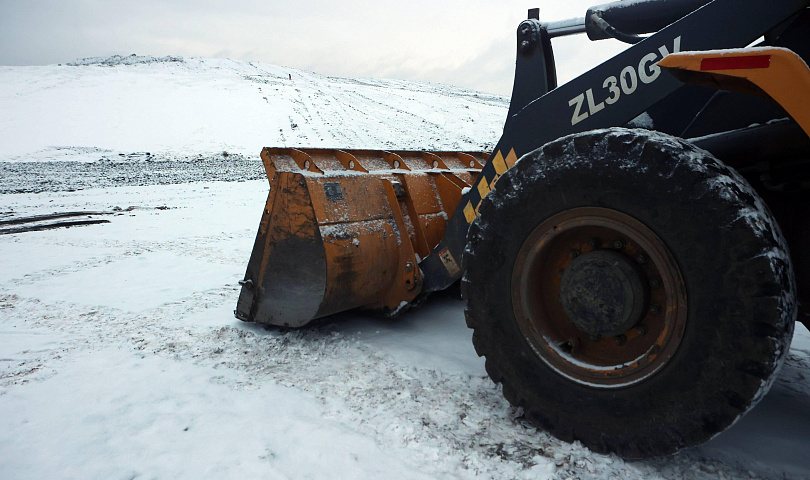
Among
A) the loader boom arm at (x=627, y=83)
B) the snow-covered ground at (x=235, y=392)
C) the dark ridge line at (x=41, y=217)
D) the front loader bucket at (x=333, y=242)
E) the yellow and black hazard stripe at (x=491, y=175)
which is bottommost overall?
the dark ridge line at (x=41, y=217)

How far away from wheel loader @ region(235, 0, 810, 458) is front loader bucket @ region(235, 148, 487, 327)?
742 millimetres

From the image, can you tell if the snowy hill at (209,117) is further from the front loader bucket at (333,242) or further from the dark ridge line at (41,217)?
the front loader bucket at (333,242)

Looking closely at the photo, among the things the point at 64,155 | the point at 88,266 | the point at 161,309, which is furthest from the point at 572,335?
the point at 64,155

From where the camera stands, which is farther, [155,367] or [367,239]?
Result: [367,239]

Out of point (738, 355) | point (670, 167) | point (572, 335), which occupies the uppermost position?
point (670, 167)

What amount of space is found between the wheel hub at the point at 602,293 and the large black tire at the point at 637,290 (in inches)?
0.5

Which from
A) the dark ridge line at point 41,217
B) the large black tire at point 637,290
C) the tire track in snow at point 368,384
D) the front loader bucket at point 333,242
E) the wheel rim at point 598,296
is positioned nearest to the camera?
the large black tire at point 637,290

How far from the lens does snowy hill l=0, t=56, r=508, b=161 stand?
2222 cm

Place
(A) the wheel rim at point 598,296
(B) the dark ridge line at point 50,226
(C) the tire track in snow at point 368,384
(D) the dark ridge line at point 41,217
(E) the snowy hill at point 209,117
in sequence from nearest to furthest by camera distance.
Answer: (A) the wheel rim at point 598,296
(C) the tire track in snow at point 368,384
(B) the dark ridge line at point 50,226
(D) the dark ridge line at point 41,217
(E) the snowy hill at point 209,117

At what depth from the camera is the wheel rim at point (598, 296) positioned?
1855mm

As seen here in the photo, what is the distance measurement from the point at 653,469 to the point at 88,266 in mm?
5707

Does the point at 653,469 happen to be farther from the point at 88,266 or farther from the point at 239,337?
the point at 88,266

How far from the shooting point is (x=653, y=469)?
1903 mm

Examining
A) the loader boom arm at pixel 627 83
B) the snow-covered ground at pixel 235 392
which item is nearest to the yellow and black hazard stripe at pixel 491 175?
the loader boom arm at pixel 627 83
